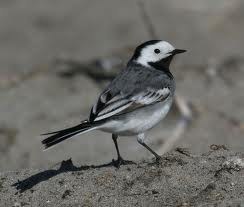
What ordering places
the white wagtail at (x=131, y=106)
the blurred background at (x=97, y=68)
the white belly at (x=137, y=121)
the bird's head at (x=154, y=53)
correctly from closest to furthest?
the white wagtail at (x=131, y=106), the white belly at (x=137, y=121), the bird's head at (x=154, y=53), the blurred background at (x=97, y=68)

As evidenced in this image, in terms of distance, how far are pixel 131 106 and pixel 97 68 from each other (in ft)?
16.9

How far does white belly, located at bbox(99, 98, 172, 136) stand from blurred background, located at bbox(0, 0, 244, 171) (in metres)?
1.58

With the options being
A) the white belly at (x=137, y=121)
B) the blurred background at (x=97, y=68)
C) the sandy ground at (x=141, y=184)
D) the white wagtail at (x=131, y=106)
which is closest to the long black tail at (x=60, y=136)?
the white wagtail at (x=131, y=106)

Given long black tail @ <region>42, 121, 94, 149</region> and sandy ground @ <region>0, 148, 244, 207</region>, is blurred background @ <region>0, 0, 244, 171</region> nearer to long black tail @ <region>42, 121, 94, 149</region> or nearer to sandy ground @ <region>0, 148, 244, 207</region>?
sandy ground @ <region>0, 148, 244, 207</region>

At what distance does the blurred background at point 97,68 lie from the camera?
388 inches

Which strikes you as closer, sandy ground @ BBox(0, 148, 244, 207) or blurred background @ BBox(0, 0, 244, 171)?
sandy ground @ BBox(0, 148, 244, 207)

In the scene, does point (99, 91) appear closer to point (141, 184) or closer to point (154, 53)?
point (154, 53)

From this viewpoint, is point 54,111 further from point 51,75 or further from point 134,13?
point 134,13

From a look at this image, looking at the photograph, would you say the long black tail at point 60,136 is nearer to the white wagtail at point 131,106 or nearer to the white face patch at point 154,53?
the white wagtail at point 131,106

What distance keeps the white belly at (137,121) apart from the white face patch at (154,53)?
2.35 ft

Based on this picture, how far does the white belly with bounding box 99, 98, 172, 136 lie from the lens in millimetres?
6684

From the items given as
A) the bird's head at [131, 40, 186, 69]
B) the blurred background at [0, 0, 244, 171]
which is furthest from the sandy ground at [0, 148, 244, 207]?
the blurred background at [0, 0, 244, 171]

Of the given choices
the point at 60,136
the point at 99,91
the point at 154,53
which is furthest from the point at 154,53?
the point at 99,91

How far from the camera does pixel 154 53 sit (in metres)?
7.59
